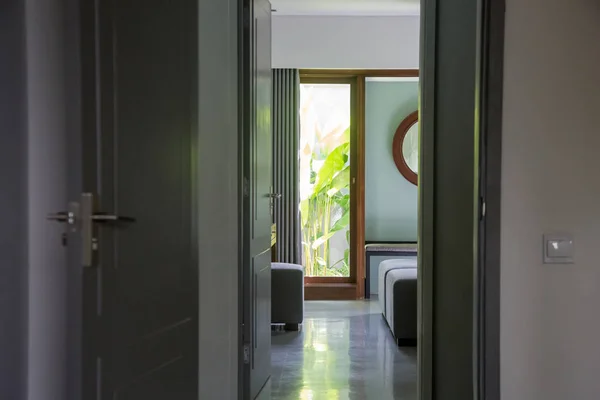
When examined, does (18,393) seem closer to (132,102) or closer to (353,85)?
(132,102)

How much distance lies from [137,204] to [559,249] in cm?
136

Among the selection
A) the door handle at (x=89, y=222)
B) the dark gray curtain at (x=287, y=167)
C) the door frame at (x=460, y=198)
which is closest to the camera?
the door handle at (x=89, y=222)

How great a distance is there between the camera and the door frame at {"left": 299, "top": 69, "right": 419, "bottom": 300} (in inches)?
238

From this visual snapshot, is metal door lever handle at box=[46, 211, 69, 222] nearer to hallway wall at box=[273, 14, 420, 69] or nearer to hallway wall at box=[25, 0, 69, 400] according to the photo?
hallway wall at box=[25, 0, 69, 400]

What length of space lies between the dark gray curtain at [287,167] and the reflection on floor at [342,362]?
3.26 feet

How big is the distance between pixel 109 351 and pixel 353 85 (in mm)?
5069

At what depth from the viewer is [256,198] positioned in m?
3.04

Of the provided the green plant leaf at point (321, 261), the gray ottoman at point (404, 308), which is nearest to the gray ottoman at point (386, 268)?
the gray ottoman at point (404, 308)

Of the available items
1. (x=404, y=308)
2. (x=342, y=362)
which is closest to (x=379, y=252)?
(x=404, y=308)

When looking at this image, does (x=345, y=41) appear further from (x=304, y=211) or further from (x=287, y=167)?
(x=304, y=211)

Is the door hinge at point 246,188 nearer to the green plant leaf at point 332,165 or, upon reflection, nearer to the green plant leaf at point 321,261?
the green plant leaf at point 332,165

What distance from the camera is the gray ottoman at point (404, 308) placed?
13.3ft

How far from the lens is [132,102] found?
1495 millimetres

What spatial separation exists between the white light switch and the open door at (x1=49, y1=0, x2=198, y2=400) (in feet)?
3.83
